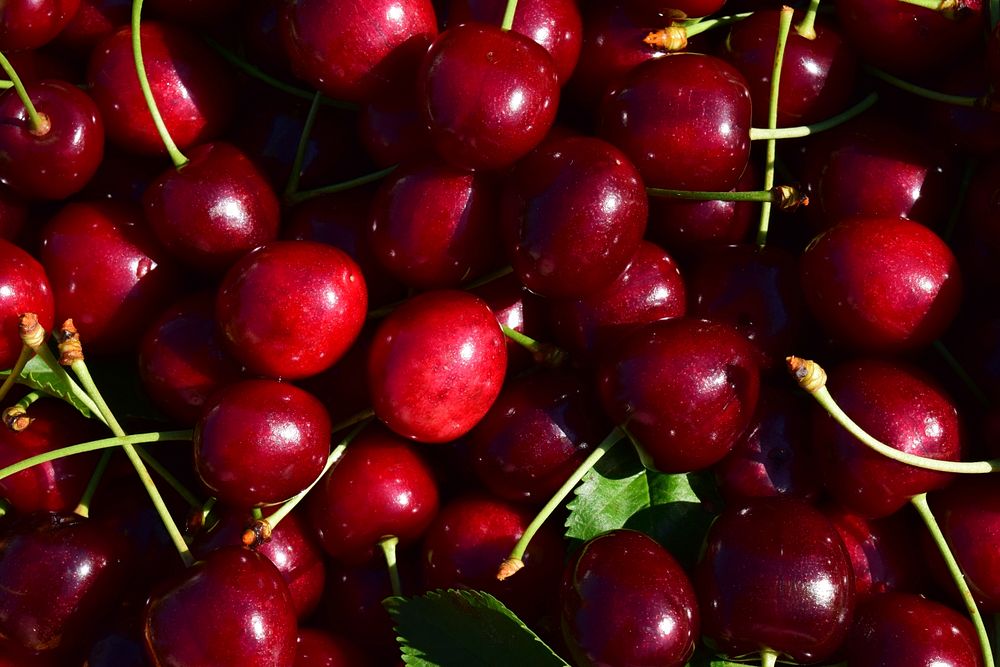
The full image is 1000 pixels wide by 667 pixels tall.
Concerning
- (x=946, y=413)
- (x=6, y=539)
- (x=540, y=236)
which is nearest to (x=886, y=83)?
(x=946, y=413)

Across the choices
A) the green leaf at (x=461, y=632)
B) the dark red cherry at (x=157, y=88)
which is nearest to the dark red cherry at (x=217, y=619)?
the green leaf at (x=461, y=632)

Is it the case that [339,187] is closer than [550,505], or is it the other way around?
Answer: [550,505]

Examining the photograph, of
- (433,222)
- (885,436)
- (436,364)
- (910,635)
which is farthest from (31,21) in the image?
(910,635)

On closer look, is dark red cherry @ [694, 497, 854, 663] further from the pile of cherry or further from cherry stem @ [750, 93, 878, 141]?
cherry stem @ [750, 93, 878, 141]

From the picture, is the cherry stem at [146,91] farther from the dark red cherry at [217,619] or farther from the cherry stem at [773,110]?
the cherry stem at [773,110]

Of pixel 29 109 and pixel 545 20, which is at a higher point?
pixel 545 20

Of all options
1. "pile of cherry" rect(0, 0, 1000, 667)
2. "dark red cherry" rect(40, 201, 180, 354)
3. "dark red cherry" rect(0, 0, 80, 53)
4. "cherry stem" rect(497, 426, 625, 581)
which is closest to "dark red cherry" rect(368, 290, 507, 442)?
"pile of cherry" rect(0, 0, 1000, 667)

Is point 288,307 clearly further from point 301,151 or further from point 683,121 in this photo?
point 683,121
